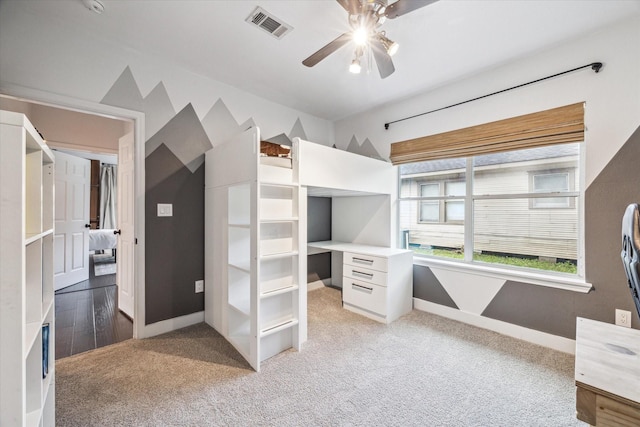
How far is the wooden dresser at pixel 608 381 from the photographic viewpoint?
0.69 m

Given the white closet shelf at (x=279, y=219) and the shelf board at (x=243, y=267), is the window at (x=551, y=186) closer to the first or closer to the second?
the white closet shelf at (x=279, y=219)

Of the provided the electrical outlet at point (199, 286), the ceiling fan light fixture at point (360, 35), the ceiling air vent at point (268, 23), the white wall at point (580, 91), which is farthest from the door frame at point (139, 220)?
the white wall at point (580, 91)

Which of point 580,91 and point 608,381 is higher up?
point 580,91

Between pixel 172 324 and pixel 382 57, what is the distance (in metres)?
2.95

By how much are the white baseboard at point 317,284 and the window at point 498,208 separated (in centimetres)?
141

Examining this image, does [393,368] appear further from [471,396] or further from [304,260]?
[304,260]

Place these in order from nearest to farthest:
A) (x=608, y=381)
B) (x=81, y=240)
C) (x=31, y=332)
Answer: (x=608, y=381), (x=31, y=332), (x=81, y=240)

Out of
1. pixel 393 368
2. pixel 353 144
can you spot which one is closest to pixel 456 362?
pixel 393 368

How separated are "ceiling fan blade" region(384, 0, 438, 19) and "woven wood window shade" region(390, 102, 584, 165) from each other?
5.40 feet

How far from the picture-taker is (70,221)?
3.97 metres

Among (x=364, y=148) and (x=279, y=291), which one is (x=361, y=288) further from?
(x=364, y=148)

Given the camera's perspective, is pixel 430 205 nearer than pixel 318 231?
Yes

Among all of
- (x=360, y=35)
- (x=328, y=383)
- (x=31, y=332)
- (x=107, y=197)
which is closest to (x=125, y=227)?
(x=31, y=332)

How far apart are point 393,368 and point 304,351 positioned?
28.2 inches
